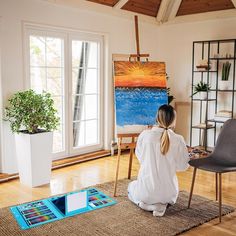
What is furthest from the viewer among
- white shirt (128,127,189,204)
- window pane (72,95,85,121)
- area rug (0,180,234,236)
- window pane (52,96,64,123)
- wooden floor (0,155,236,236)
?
window pane (72,95,85,121)

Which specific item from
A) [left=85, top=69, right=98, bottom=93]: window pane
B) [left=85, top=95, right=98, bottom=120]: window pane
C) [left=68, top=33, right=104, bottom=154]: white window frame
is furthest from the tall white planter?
[left=85, top=69, right=98, bottom=93]: window pane

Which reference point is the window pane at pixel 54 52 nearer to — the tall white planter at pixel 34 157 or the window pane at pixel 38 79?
the window pane at pixel 38 79

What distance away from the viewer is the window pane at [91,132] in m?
5.75

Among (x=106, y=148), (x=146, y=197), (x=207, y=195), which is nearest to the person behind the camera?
(x=146, y=197)

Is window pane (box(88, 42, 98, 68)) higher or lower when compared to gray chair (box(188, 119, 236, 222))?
higher

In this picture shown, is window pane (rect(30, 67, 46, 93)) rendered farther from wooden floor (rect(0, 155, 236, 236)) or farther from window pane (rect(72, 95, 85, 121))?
wooden floor (rect(0, 155, 236, 236))

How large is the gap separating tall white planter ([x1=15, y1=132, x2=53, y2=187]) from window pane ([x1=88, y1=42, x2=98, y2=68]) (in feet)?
5.94

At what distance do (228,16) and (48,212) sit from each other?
168 inches

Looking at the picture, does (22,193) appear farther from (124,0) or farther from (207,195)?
(124,0)

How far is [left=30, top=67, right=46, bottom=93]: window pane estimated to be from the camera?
484 cm

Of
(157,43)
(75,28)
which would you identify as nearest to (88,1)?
(75,28)

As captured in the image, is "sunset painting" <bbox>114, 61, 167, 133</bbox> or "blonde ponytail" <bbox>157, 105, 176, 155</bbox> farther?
"sunset painting" <bbox>114, 61, 167, 133</bbox>

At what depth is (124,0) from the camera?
5.55 m

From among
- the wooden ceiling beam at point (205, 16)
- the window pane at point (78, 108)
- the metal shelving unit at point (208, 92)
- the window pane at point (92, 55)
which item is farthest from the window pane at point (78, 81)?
the wooden ceiling beam at point (205, 16)
